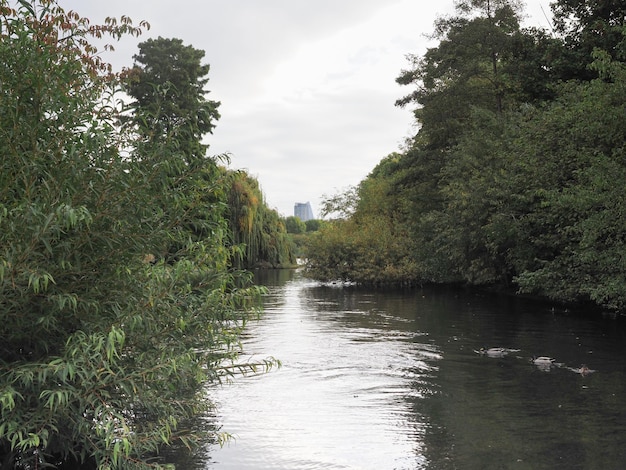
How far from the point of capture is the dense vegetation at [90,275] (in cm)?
546

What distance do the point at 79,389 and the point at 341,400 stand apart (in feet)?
19.7

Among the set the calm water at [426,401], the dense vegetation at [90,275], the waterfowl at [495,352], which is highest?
the dense vegetation at [90,275]

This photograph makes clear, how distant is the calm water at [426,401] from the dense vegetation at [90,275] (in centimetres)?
207

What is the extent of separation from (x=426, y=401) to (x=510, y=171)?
50.8 ft

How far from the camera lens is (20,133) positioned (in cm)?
591

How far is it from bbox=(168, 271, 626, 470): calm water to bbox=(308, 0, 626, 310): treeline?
129 inches

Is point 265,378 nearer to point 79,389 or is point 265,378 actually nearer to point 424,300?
point 79,389

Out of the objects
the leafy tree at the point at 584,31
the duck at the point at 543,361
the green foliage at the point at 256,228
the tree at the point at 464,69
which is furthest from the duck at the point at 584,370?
the green foliage at the point at 256,228

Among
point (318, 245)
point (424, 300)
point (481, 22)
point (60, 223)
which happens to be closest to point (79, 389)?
point (60, 223)

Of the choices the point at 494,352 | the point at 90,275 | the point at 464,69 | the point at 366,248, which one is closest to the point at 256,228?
the point at 366,248

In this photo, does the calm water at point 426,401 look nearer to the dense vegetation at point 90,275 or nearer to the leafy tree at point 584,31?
the dense vegetation at point 90,275

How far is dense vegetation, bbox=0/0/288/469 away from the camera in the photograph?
17.9 feet

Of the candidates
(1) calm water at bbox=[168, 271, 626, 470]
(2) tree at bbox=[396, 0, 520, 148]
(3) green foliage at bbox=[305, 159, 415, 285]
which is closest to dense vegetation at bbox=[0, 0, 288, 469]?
(1) calm water at bbox=[168, 271, 626, 470]

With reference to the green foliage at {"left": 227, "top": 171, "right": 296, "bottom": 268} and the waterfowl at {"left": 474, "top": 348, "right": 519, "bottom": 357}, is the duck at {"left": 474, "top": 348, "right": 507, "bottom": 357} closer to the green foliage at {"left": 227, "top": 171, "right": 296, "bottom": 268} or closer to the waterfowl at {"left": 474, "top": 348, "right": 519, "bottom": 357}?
the waterfowl at {"left": 474, "top": 348, "right": 519, "bottom": 357}
